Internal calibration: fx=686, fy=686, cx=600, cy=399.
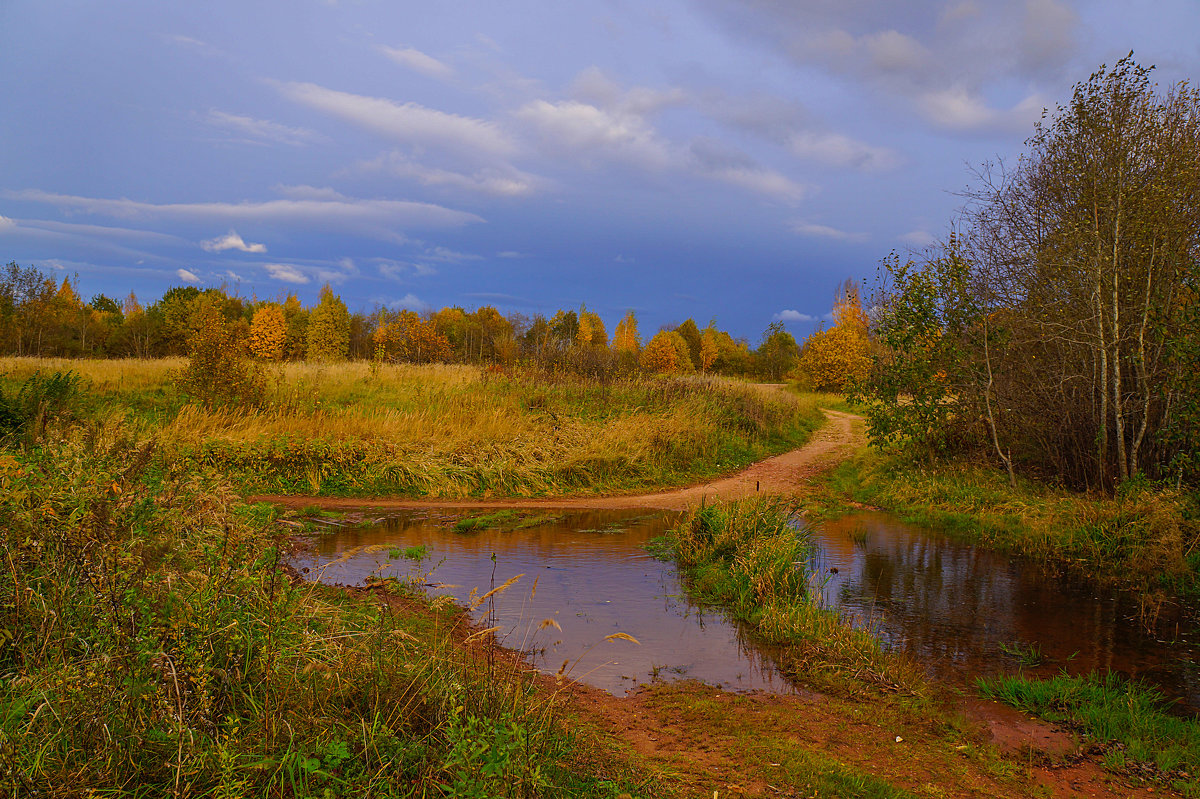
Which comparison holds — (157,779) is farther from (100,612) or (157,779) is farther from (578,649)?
(578,649)

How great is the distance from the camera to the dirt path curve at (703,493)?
40.8ft

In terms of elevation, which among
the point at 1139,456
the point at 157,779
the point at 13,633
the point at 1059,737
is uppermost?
the point at 1139,456

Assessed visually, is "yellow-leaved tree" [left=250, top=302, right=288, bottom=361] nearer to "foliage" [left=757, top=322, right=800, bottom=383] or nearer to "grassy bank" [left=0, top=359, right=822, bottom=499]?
"grassy bank" [left=0, top=359, right=822, bottom=499]

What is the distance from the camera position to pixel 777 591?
23.6ft

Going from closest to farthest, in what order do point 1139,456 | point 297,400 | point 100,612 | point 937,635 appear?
point 100,612 < point 937,635 < point 1139,456 < point 297,400

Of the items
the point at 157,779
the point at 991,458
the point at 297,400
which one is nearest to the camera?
the point at 157,779

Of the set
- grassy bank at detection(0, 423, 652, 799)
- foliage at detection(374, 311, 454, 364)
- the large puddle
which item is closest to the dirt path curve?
the large puddle

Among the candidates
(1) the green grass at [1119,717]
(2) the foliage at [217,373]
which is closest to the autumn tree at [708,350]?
(2) the foliage at [217,373]

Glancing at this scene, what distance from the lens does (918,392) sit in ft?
46.4

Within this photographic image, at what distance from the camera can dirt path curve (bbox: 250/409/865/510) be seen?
12423mm

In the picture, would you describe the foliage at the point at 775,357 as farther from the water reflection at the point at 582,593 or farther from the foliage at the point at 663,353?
the water reflection at the point at 582,593

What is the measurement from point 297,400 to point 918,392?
14.1 meters

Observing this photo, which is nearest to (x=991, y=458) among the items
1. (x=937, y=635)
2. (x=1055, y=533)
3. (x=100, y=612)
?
(x=1055, y=533)

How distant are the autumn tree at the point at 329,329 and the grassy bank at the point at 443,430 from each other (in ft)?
82.5
